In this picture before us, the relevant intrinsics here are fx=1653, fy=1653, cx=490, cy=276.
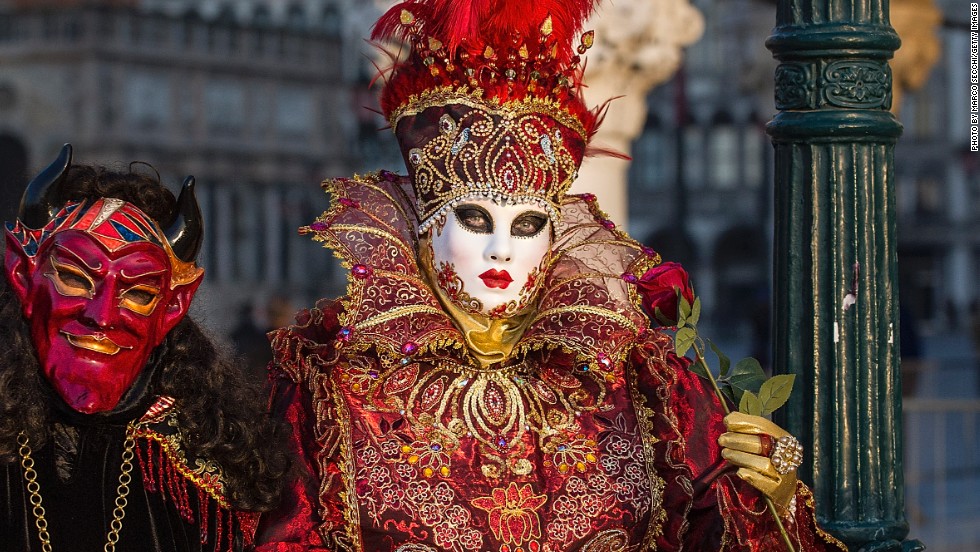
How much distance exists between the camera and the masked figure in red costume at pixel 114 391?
3.44m

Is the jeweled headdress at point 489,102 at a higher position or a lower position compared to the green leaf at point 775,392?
higher

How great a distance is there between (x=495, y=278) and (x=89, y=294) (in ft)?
3.40

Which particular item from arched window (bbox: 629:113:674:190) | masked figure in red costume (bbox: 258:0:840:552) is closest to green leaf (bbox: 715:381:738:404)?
masked figure in red costume (bbox: 258:0:840:552)

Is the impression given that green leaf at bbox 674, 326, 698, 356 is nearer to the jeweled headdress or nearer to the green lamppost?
the green lamppost

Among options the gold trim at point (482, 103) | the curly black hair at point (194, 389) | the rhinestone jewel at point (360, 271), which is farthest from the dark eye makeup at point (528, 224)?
the curly black hair at point (194, 389)

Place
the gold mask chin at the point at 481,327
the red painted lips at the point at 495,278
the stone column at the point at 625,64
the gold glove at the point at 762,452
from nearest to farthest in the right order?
the gold glove at the point at 762,452 → the red painted lips at the point at 495,278 → the gold mask chin at the point at 481,327 → the stone column at the point at 625,64

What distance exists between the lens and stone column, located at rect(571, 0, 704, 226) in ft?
23.6

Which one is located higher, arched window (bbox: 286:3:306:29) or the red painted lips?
arched window (bbox: 286:3:306:29)

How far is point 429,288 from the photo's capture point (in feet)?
13.6

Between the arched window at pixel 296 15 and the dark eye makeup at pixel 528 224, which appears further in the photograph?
the arched window at pixel 296 15

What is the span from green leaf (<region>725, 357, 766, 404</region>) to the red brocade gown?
0.41 feet

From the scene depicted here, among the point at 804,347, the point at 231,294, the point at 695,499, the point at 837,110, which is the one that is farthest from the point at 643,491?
the point at 231,294

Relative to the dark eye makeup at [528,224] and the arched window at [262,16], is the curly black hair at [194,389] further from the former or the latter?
the arched window at [262,16]

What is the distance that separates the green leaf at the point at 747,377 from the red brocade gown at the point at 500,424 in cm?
12
